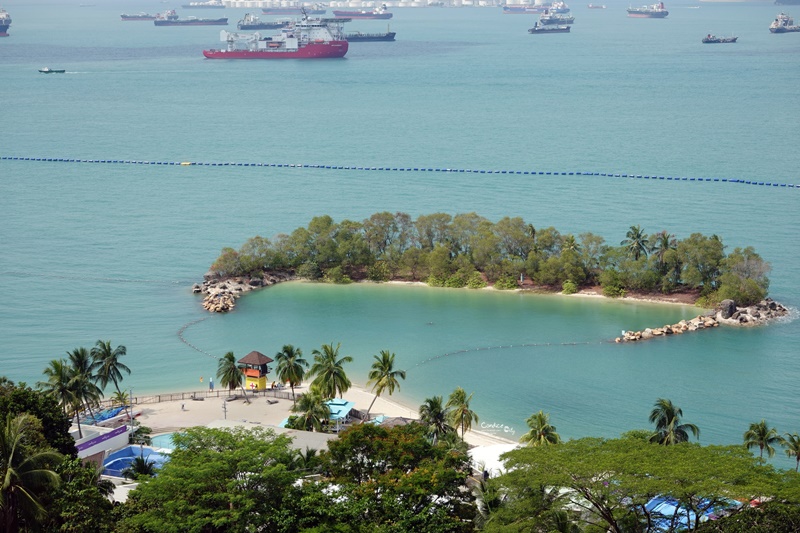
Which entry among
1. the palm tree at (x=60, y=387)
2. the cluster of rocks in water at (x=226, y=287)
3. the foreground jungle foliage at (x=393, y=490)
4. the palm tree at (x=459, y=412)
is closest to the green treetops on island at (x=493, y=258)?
the cluster of rocks in water at (x=226, y=287)

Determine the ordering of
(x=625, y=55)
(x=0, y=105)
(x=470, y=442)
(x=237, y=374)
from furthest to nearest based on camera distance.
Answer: (x=625, y=55) → (x=0, y=105) → (x=237, y=374) → (x=470, y=442)

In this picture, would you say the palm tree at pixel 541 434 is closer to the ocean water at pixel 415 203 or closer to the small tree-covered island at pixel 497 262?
the ocean water at pixel 415 203

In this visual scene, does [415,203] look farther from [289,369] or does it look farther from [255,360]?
[289,369]

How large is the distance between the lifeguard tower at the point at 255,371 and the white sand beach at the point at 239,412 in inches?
28.2

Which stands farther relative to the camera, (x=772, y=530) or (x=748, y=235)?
(x=748, y=235)

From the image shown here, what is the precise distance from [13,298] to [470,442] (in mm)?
29677

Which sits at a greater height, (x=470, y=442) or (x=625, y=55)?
(x=625, y=55)

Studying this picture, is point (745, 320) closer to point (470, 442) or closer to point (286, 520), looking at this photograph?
point (470, 442)

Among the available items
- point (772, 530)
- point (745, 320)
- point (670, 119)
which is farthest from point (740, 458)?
point (670, 119)

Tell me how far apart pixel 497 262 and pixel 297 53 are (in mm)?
128523

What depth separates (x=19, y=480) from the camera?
2328cm

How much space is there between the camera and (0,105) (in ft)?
426

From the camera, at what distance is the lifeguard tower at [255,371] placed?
42.2 m

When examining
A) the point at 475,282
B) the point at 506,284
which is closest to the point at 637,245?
the point at 506,284
